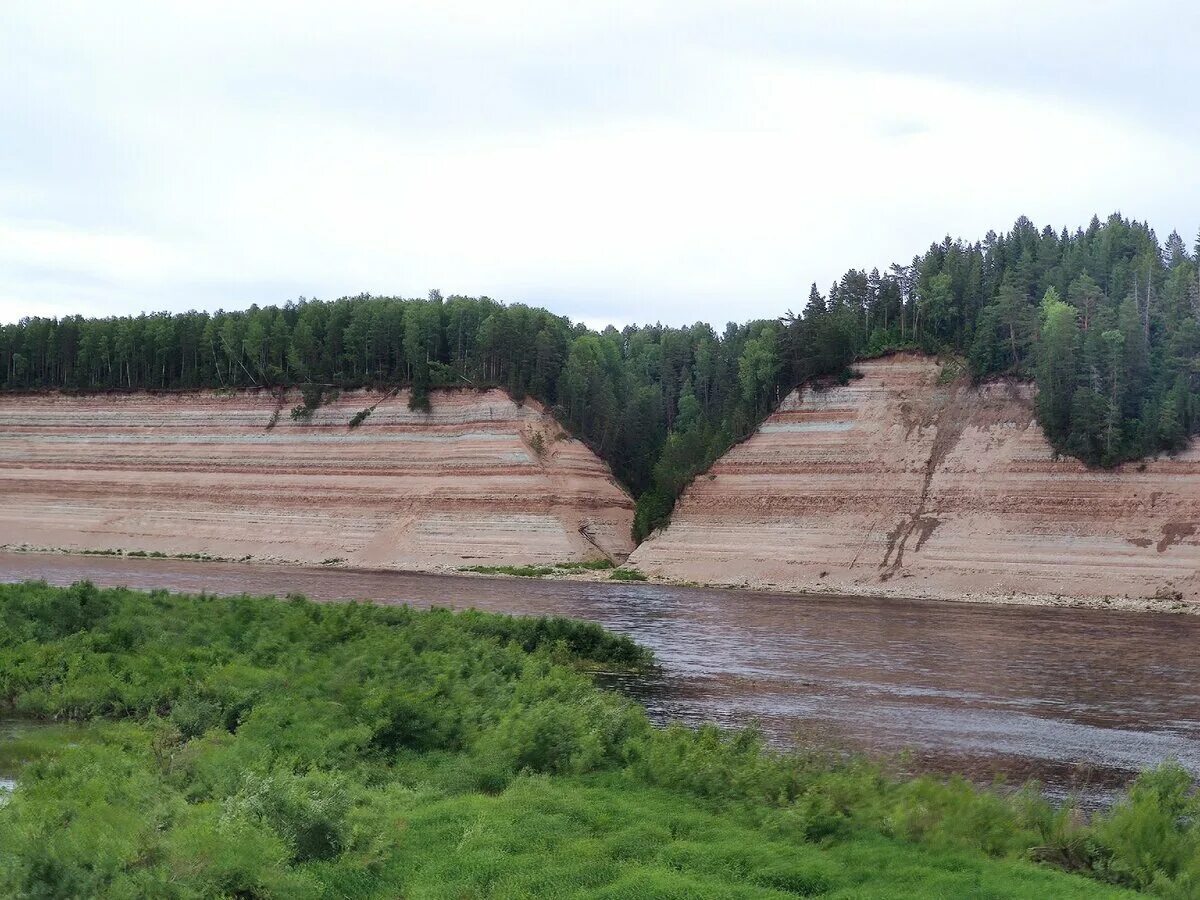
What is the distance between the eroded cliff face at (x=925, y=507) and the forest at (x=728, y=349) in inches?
81.5

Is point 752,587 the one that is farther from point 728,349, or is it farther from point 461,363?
point 728,349

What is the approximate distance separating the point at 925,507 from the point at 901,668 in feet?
123

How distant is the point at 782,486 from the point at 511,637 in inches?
1781

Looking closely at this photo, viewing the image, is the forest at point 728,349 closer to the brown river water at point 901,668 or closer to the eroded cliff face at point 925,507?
the eroded cliff face at point 925,507

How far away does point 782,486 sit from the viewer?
7794 centimetres

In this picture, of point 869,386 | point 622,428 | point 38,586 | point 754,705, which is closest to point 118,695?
point 754,705

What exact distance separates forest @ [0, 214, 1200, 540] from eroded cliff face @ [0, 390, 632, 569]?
2.92m

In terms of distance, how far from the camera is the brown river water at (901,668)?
940 inches

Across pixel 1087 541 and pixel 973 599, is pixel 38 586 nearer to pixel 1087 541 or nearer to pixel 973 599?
pixel 973 599

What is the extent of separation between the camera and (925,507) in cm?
7219

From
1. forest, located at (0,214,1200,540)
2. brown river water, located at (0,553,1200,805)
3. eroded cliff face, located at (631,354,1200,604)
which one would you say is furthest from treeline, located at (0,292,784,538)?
brown river water, located at (0,553,1200,805)

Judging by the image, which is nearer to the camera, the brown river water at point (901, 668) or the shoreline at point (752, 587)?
the brown river water at point (901, 668)

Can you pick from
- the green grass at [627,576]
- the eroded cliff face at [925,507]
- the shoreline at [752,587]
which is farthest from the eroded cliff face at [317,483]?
the eroded cliff face at [925,507]

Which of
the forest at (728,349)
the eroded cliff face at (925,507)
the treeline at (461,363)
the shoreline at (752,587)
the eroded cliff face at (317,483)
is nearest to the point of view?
the shoreline at (752,587)
